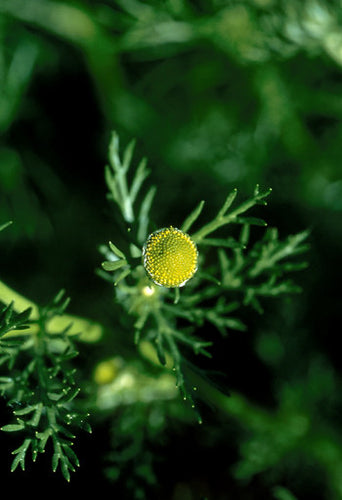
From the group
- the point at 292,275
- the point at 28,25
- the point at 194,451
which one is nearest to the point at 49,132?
the point at 28,25

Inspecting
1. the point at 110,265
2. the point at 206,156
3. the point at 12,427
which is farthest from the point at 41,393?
the point at 206,156

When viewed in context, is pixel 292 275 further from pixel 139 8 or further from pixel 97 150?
pixel 139 8

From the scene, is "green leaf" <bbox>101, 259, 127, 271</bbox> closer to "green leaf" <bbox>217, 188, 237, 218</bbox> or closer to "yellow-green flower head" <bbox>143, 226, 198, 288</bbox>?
"yellow-green flower head" <bbox>143, 226, 198, 288</bbox>

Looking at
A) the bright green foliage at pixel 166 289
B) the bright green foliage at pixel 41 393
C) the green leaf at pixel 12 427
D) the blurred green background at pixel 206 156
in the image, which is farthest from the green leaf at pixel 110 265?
the blurred green background at pixel 206 156

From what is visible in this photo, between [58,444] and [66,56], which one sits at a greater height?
[66,56]

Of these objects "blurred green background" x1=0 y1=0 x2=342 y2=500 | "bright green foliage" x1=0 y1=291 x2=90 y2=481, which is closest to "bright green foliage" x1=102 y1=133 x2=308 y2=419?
"bright green foliage" x1=0 y1=291 x2=90 y2=481

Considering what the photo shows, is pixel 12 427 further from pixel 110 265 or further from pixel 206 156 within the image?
pixel 206 156
